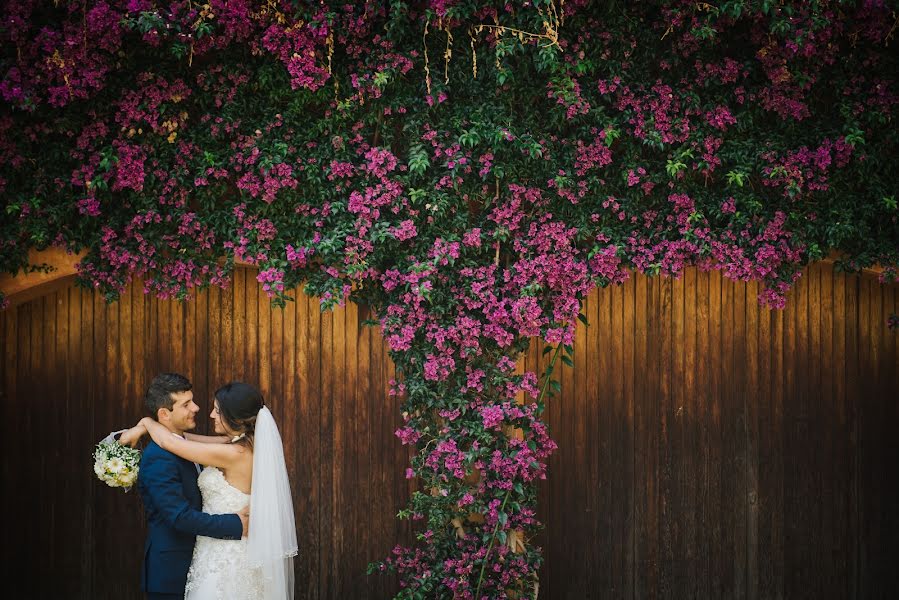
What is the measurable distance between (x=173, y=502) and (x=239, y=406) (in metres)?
0.53

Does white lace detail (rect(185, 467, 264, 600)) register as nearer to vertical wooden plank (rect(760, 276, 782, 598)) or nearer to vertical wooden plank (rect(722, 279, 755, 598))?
vertical wooden plank (rect(722, 279, 755, 598))

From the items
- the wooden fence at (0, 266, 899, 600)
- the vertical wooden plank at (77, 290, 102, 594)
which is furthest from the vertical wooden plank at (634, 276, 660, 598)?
the vertical wooden plank at (77, 290, 102, 594)

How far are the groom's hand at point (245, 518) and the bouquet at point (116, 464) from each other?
56 centimetres

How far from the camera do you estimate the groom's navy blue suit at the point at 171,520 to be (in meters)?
3.97

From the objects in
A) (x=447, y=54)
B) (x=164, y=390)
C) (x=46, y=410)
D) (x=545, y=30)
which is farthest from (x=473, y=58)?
(x=46, y=410)

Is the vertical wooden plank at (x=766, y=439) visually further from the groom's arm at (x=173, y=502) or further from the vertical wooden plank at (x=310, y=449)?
the groom's arm at (x=173, y=502)

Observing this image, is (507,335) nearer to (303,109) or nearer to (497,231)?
(497,231)

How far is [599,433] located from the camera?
563 centimetres

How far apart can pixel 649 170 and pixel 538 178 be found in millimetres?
662

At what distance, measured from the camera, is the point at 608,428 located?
564cm

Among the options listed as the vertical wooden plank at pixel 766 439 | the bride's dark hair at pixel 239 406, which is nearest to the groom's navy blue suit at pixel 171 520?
the bride's dark hair at pixel 239 406

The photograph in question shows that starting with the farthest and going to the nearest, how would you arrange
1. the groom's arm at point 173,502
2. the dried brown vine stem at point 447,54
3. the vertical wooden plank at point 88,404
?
the vertical wooden plank at point 88,404, the dried brown vine stem at point 447,54, the groom's arm at point 173,502

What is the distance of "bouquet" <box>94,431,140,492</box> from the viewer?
407 cm

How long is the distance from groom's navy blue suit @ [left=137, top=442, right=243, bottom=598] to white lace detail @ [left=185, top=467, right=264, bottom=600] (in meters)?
0.04
